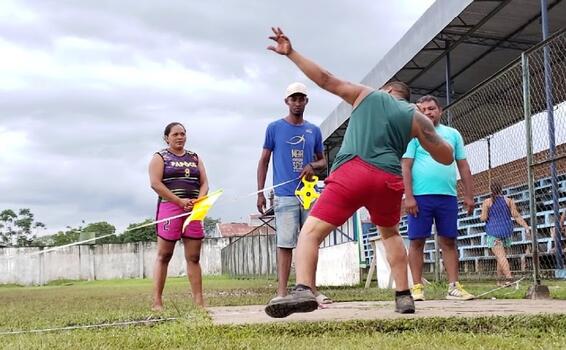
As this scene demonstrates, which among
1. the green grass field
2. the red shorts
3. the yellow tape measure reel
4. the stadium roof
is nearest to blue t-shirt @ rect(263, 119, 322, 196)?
the yellow tape measure reel

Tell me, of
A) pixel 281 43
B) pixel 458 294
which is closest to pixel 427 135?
pixel 281 43

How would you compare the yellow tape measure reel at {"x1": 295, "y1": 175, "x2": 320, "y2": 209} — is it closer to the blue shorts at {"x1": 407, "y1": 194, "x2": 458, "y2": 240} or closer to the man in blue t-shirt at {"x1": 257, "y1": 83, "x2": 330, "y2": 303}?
the man in blue t-shirt at {"x1": 257, "y1": 83, "x2": 330, "y2": 303}

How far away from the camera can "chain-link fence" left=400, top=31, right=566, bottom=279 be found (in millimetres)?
8039

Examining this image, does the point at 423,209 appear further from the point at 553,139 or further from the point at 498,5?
the point at 498,5

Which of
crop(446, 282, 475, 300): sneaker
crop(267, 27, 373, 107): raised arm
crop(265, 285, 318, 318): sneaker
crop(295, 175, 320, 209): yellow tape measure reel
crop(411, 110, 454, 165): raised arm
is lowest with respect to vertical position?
crop(446, 282, 475, 300): sneaker

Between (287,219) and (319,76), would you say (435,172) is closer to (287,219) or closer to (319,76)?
(287,219)

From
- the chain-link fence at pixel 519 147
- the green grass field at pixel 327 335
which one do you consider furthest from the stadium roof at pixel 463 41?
the green grass field at pixel 327 335

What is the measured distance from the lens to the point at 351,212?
13.4 feet

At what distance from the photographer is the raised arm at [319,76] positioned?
13.1 feet

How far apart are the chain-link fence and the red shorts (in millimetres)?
3587

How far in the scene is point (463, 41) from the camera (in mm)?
16141

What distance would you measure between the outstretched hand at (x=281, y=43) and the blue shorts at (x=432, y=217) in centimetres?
261

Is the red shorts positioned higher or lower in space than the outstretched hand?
lower

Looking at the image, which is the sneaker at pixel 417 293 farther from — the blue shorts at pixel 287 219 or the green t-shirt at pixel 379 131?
the green t-shirt at pixel 379 131
